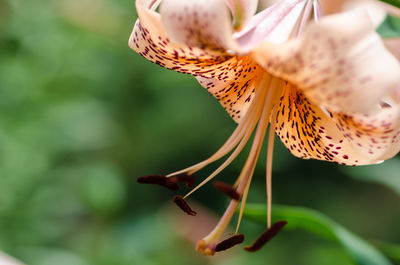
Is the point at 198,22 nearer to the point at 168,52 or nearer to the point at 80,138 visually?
the point at 168,52

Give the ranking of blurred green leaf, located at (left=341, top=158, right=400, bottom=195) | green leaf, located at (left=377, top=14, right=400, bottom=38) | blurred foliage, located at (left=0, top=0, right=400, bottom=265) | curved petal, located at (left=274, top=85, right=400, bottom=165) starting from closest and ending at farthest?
curved petal, located at (left=274, top=85, right=400, bottom=165), green leaf, located at (left=377, top=14, right=400, bottom=38), blurred green leaf, located at (left=341, top=158, right=400, bottom=195), blurred foliage, located at (left=0, top=0, right=400, bottom=265)

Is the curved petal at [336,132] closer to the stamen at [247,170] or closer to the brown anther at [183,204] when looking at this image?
the stamen at [247,170]

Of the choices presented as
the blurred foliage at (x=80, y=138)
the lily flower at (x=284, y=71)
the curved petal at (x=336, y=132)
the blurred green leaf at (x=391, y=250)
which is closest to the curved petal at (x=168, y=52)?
the lily flower at (x=284, y=71)

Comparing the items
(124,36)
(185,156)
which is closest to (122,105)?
(124,36)

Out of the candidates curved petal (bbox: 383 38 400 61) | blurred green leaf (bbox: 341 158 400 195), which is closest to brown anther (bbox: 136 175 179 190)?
curved petal (bbox: 383 38 400 61)

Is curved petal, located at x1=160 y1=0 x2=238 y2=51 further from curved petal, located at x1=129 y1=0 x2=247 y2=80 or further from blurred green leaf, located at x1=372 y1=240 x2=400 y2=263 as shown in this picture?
blurred green leaf, located at x1=372 y1=240 x2=400 y2=263

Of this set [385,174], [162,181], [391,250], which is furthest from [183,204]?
[385,174]
